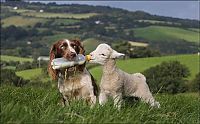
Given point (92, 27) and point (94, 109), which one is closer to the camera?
point (94, 109)

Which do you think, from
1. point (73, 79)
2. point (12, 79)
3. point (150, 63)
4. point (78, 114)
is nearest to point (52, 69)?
point (73, 79)

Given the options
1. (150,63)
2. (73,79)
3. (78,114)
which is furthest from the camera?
(150,63)

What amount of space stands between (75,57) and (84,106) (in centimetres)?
175

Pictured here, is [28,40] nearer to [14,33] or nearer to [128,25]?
[14,33]

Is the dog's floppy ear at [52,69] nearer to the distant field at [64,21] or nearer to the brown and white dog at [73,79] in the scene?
the brown and white dog at [73,79]

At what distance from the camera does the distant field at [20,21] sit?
6016 inches

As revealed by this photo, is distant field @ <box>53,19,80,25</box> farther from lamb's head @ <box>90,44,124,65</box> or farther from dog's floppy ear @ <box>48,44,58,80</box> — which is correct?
lamb's head @ <box>90,44,124,65</box>

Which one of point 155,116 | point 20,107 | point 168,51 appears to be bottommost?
point 168,51

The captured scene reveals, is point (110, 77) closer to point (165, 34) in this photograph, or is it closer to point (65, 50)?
point (65, 50)

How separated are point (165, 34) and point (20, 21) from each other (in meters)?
48.5

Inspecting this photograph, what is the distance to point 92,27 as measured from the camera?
165 metres

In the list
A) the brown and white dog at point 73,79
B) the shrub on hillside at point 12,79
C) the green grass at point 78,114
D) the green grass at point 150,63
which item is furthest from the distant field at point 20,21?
the green grass at point 78,114

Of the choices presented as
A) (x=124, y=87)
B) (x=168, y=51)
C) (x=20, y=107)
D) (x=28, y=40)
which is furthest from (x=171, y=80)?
(x=28, y=40)

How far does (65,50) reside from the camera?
8.57 m
